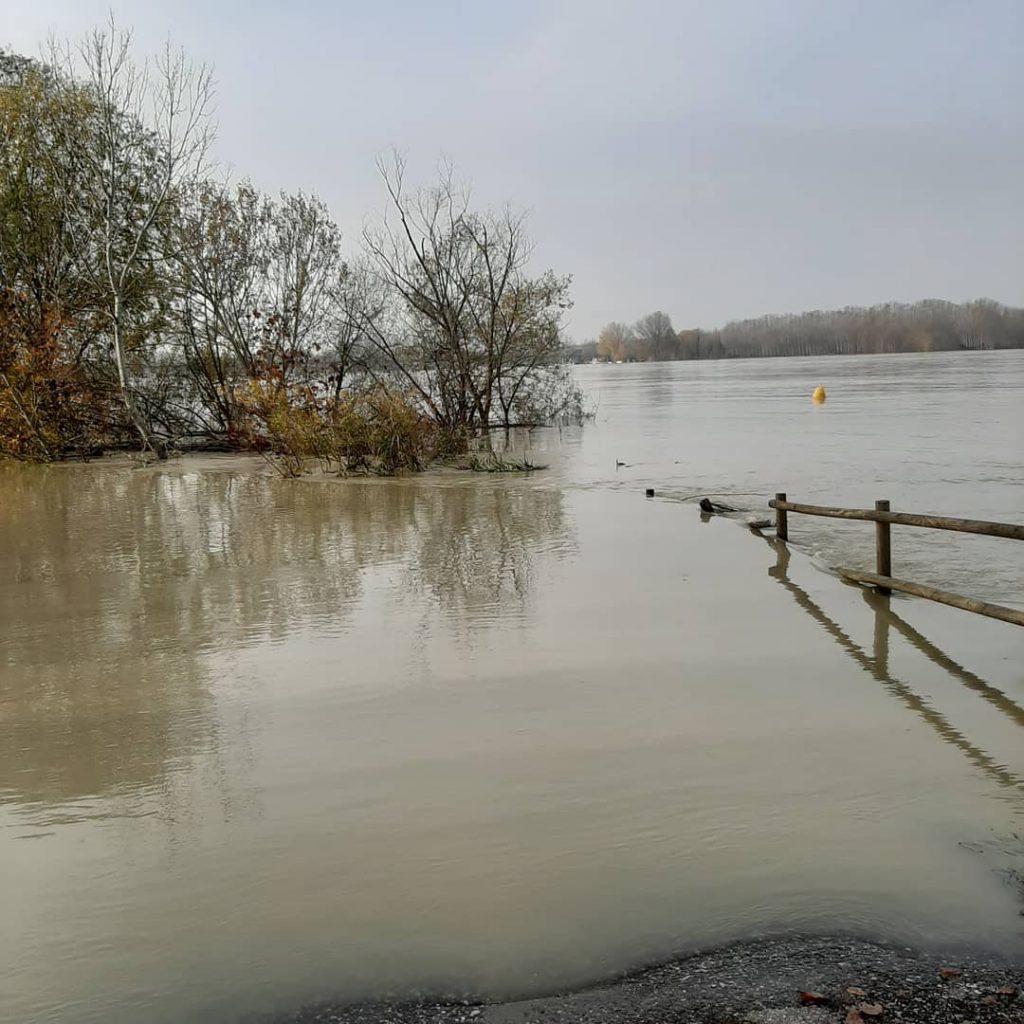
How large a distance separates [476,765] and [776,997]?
2.40 meters

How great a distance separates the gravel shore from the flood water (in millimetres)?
135

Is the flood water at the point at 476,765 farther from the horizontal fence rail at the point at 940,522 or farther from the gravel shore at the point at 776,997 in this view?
the horizontal fence rail at the point at 940,522

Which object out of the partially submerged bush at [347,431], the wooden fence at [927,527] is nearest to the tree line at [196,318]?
the partially submerged bush at [347,431]

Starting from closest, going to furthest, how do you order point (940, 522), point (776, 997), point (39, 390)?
point (776, 997)
point (940, 522)
point (39, 390)

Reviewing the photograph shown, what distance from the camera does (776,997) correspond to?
3494 millimetres

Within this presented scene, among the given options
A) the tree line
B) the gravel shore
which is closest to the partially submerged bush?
the tree line

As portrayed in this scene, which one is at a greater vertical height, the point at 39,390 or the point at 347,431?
the point at 39,390

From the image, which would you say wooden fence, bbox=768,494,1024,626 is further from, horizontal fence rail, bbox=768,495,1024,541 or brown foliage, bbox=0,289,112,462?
brown foliage, bbox=0,289,112,462

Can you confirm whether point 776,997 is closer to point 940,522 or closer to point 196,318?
point 940,522

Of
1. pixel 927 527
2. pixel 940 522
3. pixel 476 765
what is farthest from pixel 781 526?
pixel 476 765

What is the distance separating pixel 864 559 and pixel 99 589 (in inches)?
338

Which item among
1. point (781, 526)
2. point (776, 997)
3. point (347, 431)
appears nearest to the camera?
point (776, 997)

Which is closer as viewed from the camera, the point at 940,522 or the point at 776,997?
the point at 776,997

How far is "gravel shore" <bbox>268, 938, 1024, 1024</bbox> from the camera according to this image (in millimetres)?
3367
